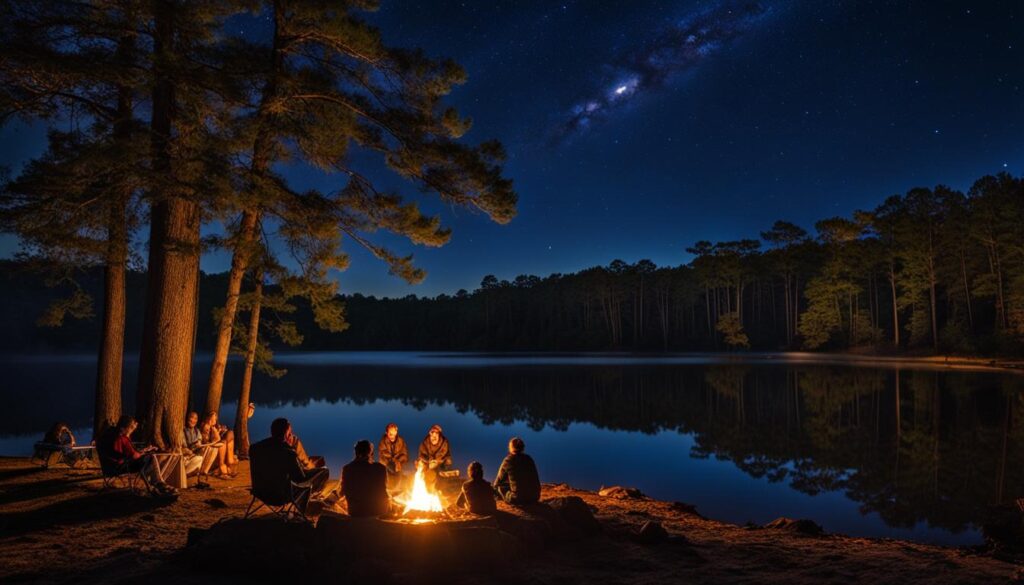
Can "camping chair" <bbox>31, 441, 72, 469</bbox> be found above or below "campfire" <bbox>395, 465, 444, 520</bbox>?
above

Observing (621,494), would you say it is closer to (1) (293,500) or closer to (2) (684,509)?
(2) (684,509)

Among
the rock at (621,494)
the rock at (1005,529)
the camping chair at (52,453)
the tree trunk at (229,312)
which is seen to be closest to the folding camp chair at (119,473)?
the camping chair at (52,453)

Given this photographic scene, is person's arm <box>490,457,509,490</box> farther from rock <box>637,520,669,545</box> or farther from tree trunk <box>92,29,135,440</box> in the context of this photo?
tree trunk <box>92,29,135,440</box>

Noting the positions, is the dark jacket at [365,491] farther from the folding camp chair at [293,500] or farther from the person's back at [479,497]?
the person's back at [479,497]

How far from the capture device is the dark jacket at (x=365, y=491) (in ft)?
20.5

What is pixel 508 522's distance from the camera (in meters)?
6.16

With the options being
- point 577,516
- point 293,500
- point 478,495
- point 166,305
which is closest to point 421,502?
point 478,495

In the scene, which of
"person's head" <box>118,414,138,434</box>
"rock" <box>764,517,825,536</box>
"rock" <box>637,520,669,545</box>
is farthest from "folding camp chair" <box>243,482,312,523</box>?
"rock" <box>764,517,825,536</box>

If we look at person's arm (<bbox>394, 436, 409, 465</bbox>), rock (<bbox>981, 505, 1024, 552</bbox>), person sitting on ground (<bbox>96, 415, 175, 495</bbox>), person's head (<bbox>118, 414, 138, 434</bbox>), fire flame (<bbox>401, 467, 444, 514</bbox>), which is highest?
person's head (<bbox>118, 414, 138, 434</bbox>)

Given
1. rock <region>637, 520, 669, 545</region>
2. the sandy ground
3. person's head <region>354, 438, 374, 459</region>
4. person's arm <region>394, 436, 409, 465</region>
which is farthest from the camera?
person's arm <region>394, 436, 409, 465</region>

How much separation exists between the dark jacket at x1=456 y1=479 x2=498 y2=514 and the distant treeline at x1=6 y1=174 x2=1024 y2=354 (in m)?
11.1

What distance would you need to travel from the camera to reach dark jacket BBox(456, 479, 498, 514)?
6445 millimetres

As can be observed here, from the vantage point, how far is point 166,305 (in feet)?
32.2

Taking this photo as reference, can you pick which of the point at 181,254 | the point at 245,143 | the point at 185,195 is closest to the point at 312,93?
the point at 245,143
